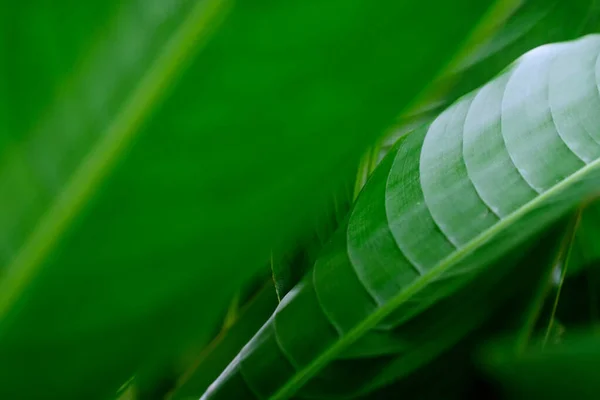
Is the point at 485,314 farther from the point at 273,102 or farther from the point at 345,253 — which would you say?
the point at 273,102

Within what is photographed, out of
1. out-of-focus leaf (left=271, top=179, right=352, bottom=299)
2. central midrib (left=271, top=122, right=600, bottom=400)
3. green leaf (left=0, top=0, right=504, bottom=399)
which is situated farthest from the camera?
out-of-focus leaf (left=271, top=179, right=352, bottom=299)

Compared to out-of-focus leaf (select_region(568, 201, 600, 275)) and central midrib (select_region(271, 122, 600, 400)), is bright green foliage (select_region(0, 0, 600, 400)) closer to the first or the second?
central midrib (select_region(271, 122, 600, 400))

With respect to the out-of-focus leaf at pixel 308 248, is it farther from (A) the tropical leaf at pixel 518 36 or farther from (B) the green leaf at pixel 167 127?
(B) the green leaf at pixel 167 127

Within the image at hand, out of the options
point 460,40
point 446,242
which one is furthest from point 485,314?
point 460,40

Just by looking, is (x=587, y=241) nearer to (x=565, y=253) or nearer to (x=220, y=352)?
(x=565, y=253)

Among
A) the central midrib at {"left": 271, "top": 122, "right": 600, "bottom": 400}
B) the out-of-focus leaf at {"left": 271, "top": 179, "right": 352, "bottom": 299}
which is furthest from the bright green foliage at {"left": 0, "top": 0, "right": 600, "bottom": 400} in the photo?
the out-of-focus leaf at {"left": 271, "top": 179, "right": 352, "bottom": 299}

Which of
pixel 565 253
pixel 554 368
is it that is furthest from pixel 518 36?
pixel 554 368
